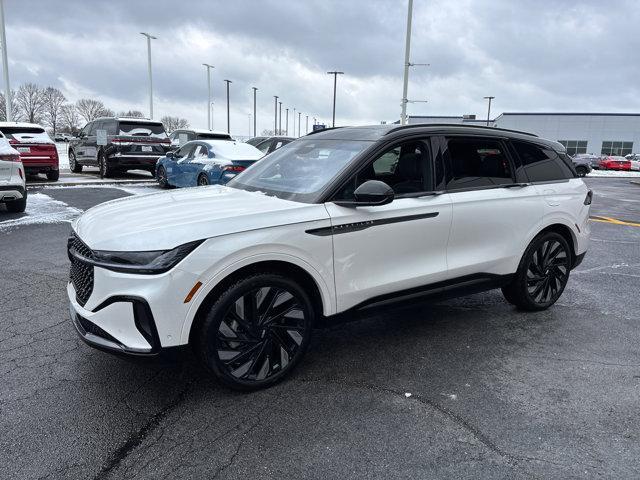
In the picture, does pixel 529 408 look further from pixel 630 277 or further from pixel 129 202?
pixel 630 277

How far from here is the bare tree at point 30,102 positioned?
9269cm

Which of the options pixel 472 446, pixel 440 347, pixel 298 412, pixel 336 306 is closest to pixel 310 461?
pixel 298 412

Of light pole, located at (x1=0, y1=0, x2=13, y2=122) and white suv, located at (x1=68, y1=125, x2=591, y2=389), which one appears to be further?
light pole, located at (x1=0, y1=0, x2=13, y2=122)

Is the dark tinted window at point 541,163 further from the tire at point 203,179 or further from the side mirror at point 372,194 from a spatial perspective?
the tire at point 203,179

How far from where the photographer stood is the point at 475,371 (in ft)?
11.5

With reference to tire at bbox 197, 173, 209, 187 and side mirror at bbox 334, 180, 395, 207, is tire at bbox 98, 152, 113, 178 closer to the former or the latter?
tire at bbox 197, 173, 209, 187

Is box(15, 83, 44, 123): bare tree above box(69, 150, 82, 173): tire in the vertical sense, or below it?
above

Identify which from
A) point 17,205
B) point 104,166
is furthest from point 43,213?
point 104,166

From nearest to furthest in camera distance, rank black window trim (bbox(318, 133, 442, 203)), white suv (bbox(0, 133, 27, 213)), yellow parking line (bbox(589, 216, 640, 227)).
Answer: black window trim (bbox(318, 133, 442, 203)) < white suv (bbox(0, 133, 27, 213)) < yellow parking line (bbox(589, 216, 640, 227))

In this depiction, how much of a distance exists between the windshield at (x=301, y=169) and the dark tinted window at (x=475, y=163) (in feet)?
2.63

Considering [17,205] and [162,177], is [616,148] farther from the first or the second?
[17,205]

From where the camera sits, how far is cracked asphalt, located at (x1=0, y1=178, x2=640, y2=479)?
249 cm

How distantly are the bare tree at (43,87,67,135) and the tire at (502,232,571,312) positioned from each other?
4311 inches

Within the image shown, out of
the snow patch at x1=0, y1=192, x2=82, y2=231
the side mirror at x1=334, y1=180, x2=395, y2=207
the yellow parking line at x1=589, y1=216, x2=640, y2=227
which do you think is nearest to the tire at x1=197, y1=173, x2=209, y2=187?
the snow patch at x1=0, y1=192, x2=82, y2=231
